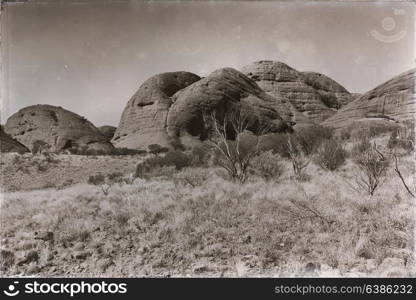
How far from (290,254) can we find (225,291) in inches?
46.9

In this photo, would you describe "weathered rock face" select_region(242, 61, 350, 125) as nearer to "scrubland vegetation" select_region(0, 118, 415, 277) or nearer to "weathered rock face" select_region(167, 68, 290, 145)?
"weathered rock face" select_region(167, 68, 290, 145)

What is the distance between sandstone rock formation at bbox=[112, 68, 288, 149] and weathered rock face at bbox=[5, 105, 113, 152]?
272 centimetres

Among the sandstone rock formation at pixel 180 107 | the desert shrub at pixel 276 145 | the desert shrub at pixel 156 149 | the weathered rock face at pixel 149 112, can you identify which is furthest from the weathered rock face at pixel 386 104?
the weathered rock face at pixel 149 112

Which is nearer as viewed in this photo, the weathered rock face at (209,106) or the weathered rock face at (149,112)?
the weathered rock face at (209,106)

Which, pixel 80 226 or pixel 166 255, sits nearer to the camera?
pixel 166 255

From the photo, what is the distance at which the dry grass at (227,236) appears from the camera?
13.4ft

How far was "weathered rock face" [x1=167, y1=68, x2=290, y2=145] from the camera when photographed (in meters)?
27.7

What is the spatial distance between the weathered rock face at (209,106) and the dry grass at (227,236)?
19774 millimetres

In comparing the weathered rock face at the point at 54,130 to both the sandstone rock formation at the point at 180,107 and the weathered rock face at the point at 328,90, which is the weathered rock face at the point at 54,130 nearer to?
the sandstone rock formation at the point at 180,107

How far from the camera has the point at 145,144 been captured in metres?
27.4

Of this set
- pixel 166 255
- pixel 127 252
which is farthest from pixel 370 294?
pixel 127 252

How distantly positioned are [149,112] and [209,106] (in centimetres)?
703

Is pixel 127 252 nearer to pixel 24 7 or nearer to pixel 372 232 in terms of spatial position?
pixel 372 232

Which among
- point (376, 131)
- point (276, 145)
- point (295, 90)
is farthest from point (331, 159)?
point (295, 90)
